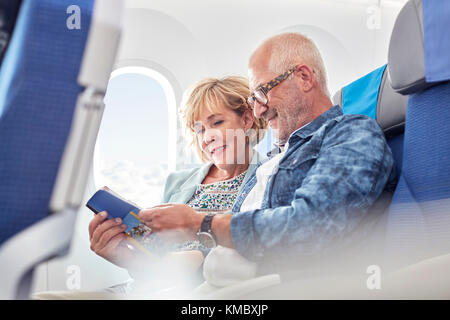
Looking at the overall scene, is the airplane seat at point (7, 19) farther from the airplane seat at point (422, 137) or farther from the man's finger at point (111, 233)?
the airplane seat at point (422, 137)

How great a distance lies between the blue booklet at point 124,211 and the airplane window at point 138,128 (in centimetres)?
109

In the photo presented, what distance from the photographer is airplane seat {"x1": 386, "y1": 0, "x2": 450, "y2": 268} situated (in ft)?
3.19

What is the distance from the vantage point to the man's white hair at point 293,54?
55.8 inches

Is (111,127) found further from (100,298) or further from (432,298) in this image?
(432,298)

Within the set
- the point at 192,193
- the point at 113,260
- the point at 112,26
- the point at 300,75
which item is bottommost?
the point at 113,260

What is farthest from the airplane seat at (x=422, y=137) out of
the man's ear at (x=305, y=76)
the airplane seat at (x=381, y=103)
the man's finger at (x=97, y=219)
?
the man's finger at (x=97, y=219)

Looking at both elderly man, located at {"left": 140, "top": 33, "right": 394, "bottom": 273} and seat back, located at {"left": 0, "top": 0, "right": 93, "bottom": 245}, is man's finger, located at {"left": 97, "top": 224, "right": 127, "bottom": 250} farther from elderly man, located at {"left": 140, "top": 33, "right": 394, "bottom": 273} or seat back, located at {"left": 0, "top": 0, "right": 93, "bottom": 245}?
seat back, located at {"left": 0, "top": 0, "right": 93, "bottom": 245}

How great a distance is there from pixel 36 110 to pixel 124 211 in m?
0.71

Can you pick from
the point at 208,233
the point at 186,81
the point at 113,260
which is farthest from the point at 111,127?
the point at 208,233

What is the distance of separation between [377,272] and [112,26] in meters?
0.84

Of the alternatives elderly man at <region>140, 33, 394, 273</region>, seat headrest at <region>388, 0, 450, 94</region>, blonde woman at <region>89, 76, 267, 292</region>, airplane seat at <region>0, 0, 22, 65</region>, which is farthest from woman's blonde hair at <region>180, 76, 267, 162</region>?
airplane seat at <region>0, 0, 22, 65</region>

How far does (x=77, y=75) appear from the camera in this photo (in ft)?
1.62

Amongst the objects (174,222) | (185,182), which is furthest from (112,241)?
(185,182)

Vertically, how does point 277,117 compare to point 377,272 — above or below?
above
